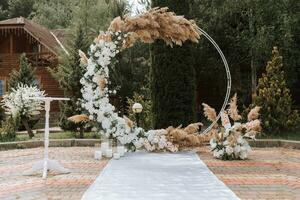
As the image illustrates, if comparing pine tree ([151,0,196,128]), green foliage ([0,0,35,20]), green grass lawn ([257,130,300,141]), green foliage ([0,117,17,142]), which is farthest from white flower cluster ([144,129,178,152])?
green foliage ([0,0,35,20])

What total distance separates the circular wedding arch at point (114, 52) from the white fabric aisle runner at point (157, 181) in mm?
1069

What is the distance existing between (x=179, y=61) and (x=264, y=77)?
2780 millimetres

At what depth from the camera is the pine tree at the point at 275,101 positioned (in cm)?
1469

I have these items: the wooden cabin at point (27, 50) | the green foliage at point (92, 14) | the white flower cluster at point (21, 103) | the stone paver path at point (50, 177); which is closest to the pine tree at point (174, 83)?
the stone paver path at point (50, 177)

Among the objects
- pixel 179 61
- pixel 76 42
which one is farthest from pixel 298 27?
pixel 76 42

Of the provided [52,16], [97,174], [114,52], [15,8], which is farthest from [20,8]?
[97,174]

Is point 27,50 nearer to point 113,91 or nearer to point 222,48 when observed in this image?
point 222,48

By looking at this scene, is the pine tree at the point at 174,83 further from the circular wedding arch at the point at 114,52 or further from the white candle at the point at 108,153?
the white candle at the point at 108,153

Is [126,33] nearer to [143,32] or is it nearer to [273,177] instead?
[143,32]

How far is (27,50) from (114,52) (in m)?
18.8

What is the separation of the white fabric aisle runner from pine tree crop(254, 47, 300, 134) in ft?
16.6

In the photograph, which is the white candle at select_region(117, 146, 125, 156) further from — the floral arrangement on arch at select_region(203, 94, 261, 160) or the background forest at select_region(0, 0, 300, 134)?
the background forest at select_region(0, 0, 300, 134)

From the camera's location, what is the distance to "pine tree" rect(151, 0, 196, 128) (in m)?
14.0

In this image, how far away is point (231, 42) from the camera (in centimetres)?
1972
